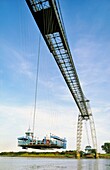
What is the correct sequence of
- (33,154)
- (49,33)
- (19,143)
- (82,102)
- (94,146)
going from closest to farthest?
(49,33) < (19,143) < (82,102) < (94,146) < (33,154)

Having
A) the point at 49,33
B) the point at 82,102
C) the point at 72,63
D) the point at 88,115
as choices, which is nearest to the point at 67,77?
the point at 72,63

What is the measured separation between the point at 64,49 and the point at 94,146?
39467 mm

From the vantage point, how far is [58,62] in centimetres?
1845

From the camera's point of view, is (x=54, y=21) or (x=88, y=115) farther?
(x=88, y=115)

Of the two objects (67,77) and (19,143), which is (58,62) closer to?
(67,77)

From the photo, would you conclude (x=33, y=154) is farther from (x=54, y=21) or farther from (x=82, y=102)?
(x=54, y=21)

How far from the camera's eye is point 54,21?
12.5 meters

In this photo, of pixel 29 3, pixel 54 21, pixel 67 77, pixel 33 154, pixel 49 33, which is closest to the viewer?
pixel 29 3

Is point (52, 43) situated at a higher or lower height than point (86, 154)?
higher

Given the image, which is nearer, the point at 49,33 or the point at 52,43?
the point at 49,33

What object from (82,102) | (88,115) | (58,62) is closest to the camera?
(58,62)

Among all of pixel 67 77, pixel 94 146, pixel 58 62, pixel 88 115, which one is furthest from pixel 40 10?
pixel 94 146

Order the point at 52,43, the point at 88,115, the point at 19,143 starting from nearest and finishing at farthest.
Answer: the point at 52,43, the point at 19,143, the point at 88,115

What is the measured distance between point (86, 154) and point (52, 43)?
4119 centimetres
